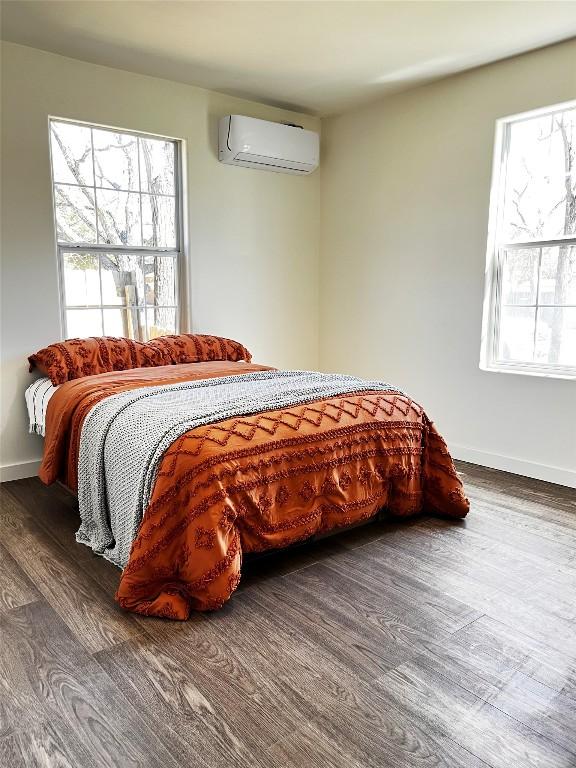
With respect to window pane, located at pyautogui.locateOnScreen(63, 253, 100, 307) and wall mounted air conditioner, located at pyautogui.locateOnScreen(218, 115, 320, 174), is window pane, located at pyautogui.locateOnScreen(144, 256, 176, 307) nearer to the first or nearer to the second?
window pane, located at pyautogui.locateOnScreen(63, 253, 100, 307)

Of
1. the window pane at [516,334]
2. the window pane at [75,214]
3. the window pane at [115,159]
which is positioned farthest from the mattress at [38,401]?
the window pane at [516,334]

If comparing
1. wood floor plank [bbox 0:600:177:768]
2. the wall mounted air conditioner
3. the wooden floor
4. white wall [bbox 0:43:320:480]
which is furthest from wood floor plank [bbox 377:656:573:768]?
the wall mounted air conditioner

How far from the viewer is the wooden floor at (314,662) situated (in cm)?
143

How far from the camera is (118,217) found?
3.79 metres

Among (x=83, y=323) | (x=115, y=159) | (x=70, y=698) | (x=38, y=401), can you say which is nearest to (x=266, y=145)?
(x=115, y=159)

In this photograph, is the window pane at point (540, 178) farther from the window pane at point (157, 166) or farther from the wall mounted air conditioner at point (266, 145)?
the window pane at point (157, 166)

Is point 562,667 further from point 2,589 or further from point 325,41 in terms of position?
point 325,41

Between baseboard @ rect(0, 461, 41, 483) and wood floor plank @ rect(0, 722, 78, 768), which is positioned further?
baseboard @ rect(0, 461, 41, 483)

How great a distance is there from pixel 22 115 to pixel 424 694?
11.5 feet

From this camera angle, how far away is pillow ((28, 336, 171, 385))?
3.25 metres

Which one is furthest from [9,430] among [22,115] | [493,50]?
[493,50]

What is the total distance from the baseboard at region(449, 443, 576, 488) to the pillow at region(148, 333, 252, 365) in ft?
5.35

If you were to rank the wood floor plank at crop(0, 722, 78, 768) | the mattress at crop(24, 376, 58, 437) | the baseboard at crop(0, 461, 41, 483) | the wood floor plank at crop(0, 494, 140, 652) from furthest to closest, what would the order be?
the baseboard at crop(0, 461, 41, 483) → the mattress at crop(24, 376, 58, 437) → the wood floor plank at crop(0, 494, 140, 652) → the wood floor plank at crop(0, 722, 78, 768)

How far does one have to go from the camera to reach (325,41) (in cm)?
317
